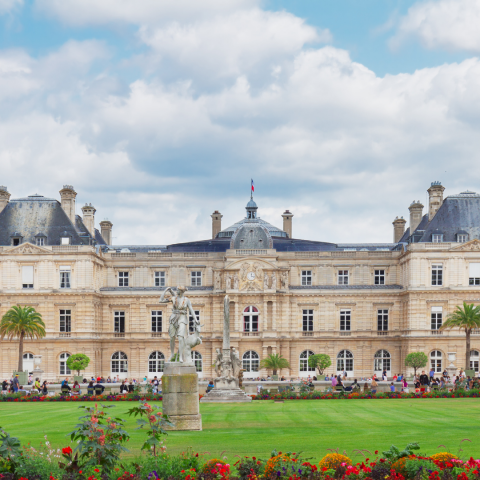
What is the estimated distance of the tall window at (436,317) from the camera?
236ft

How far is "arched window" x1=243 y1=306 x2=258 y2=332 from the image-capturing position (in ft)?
244

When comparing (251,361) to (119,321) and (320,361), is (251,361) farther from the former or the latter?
(119,321)

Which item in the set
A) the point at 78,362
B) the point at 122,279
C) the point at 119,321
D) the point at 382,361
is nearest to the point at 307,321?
the point at 382,361

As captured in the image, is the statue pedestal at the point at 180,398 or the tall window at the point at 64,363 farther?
the tall window at the point at 64,363

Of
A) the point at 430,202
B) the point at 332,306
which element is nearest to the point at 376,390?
the point at 332,306

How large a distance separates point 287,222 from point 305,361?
22.3m

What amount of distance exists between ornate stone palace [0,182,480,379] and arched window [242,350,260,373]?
3.8 inches

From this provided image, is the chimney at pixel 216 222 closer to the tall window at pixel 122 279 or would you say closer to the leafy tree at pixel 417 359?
the tall window at pixel 122 279

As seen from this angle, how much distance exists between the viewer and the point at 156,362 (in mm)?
75375

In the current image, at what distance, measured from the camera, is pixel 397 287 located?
248 feet

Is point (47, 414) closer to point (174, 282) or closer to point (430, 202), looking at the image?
point (174, 282)

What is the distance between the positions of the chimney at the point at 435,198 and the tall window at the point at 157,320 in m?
28.1

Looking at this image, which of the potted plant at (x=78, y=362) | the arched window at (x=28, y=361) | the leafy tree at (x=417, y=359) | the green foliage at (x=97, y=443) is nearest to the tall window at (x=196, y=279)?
the potted plant at (x=78, y=362)

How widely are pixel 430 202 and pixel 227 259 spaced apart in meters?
20.7
